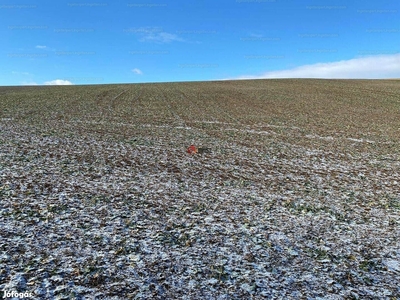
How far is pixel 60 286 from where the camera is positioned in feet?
18.1

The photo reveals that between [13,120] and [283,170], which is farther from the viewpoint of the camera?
[13,120]

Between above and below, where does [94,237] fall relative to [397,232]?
above

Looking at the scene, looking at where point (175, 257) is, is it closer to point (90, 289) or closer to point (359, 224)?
point (90, 289)

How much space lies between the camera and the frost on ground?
5809mm

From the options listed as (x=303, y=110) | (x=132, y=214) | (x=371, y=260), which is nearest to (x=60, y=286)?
(x=132, y=214)

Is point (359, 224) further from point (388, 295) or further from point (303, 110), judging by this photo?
point (303, 110)

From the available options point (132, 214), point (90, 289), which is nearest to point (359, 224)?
point (132, 214)

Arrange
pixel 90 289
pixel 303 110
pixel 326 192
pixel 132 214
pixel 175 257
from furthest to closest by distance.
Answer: pixel 303 110, pixel 326 192, pixel 132 214, pixel 175 257, pixel 90 289

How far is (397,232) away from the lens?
808 centimetres

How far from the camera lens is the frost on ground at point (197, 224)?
229 inches

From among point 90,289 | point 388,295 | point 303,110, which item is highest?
point 303,110

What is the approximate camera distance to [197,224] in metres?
8.30

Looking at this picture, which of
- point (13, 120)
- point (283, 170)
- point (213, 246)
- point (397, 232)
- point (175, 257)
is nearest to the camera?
point (175, 257)

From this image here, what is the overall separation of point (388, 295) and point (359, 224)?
3156mm
